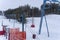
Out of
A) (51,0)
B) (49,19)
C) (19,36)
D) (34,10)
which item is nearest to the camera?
(19,36)

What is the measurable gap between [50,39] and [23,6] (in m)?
0.63

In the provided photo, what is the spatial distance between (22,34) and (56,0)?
51.8 inches

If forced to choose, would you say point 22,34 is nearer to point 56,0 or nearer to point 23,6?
point 23,6

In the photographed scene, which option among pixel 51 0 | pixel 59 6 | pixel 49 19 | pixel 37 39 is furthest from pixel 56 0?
pixel 49 19

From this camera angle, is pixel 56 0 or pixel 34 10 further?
pixel 34 10

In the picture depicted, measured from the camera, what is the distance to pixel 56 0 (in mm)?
2543

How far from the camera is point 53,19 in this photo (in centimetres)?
454

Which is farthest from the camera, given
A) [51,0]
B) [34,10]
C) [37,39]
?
[34,10]

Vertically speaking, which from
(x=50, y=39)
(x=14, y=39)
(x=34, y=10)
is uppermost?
(x=34, y=10)

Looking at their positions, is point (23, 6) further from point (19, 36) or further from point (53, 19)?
point (53, 19)

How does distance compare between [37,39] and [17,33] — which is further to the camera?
[37,39]

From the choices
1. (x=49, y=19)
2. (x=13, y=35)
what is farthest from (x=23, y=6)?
(x=49, y=19)

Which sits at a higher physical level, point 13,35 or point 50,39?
point 13,35

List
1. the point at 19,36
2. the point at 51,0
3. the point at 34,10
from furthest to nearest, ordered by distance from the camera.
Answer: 1. the point at 34,10
2. the point at 51,0
3. the point at 19,36
